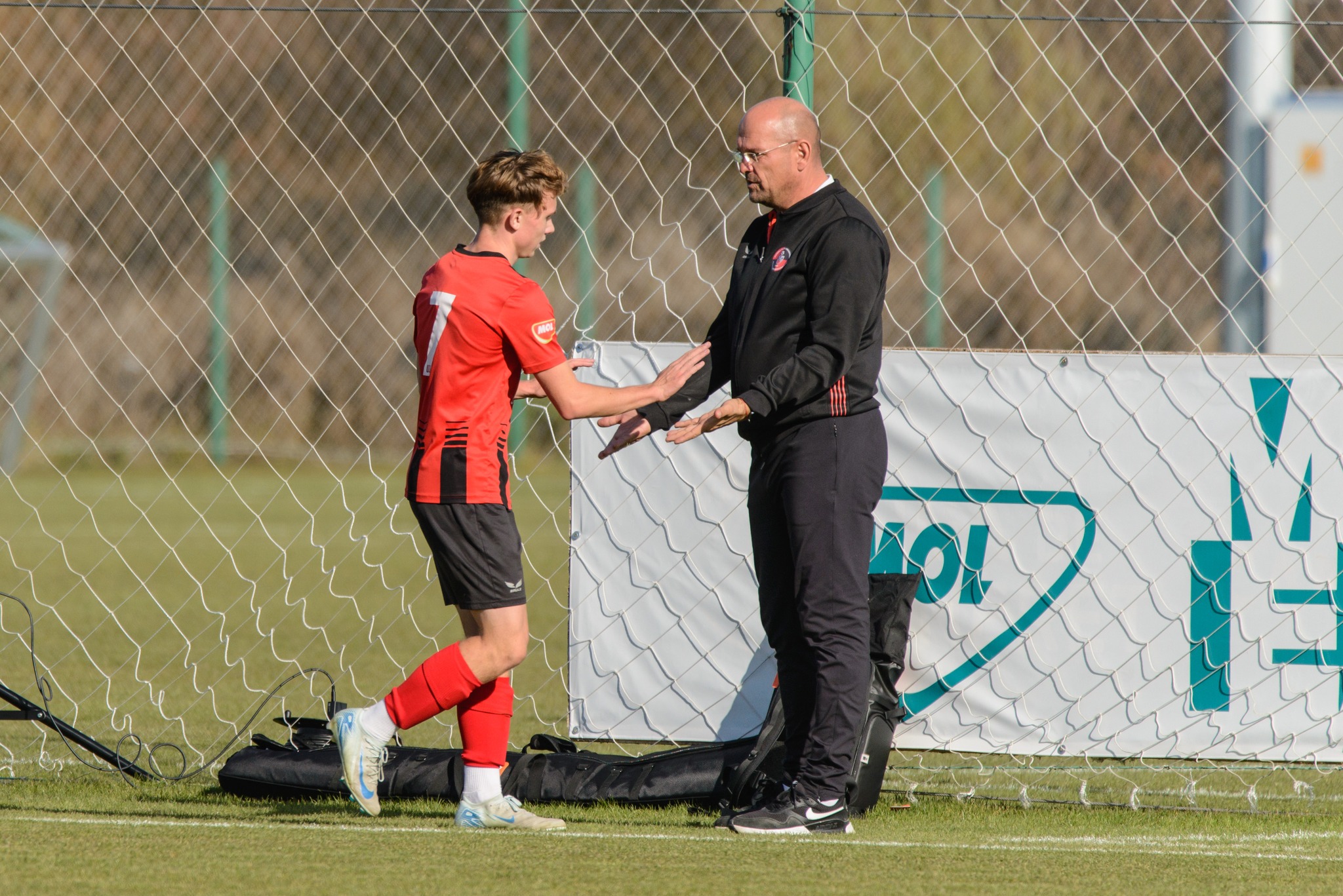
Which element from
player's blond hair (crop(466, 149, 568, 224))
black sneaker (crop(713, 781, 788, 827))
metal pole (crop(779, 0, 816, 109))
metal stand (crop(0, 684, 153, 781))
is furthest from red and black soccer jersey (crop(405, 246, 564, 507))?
metal stand (crop(0, 684, 153, 781))

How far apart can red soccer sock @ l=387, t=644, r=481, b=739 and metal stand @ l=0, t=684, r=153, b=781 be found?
1.04 m

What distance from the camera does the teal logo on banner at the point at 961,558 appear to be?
410 cm

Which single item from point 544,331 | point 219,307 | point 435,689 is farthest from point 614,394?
point 219,307

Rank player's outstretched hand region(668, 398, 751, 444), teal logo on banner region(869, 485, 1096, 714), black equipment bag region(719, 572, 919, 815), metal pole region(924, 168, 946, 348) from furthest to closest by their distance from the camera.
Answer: metal pole region(924, 168, 946, 348)
teal logo on banner region(869, 485, 1096, 714)
black equipment bag region(719, 572, 919, 815)
player's outstretched hand region(668, 398, 751, 444)

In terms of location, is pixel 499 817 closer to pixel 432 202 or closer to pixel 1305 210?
pixel 1305 210

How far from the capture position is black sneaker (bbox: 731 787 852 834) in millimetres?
3408

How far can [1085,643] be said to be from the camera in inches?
161

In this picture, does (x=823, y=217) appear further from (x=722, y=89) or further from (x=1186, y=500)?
(x=722, y=89)

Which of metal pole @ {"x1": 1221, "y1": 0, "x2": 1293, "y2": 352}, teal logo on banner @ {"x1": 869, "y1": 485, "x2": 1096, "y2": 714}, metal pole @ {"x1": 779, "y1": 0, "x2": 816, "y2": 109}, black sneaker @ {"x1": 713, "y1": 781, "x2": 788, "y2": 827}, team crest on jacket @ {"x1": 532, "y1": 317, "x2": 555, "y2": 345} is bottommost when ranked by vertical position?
black sneaker @ {"x1": 713, "y1": 781, "x2": 788, "y2": 827}

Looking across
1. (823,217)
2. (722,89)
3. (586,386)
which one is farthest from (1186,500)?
(722,89)

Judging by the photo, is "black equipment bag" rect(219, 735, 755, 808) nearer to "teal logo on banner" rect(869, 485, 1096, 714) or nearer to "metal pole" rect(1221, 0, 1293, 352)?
"teal logo on banner" rect(869, 485, 1096, 714)

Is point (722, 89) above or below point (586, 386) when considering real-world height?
above

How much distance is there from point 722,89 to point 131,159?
7.91 meters

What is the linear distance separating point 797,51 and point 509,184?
107cm
